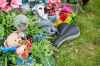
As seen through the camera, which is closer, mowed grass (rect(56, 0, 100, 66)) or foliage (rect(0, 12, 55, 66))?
foliage (rect(0, 12, 55, 66))

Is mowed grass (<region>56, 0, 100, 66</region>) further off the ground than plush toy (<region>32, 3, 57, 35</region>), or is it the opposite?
plush toy (<region>32, 3, 57, 35</region>)

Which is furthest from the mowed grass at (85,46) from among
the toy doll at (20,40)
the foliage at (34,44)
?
the toy doll at (20,40)

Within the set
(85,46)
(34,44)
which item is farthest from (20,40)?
(85,46)

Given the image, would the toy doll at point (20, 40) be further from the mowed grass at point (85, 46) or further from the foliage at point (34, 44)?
the mowed grass at point (85, 46)

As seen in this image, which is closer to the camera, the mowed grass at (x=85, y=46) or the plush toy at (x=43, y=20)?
the mowed grass at (x=85, y=46)

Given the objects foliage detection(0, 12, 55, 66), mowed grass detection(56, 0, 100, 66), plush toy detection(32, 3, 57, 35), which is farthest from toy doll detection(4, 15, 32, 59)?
mowed grass detection(56, 0, 100, 66)

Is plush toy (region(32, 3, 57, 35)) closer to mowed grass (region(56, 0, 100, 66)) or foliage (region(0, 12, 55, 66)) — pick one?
foliage (region(0, 12, 55, 66))

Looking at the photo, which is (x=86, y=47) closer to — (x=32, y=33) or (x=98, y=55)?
(x=98, y=55)

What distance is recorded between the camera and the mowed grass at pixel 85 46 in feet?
11.4

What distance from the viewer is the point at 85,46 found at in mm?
3684

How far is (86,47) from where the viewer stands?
3.67 metres

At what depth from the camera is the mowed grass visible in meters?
3.46

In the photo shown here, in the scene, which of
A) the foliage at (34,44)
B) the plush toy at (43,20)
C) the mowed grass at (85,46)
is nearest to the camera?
the foliage at (34,44)

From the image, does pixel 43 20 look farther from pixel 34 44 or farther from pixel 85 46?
pixel 85 46
